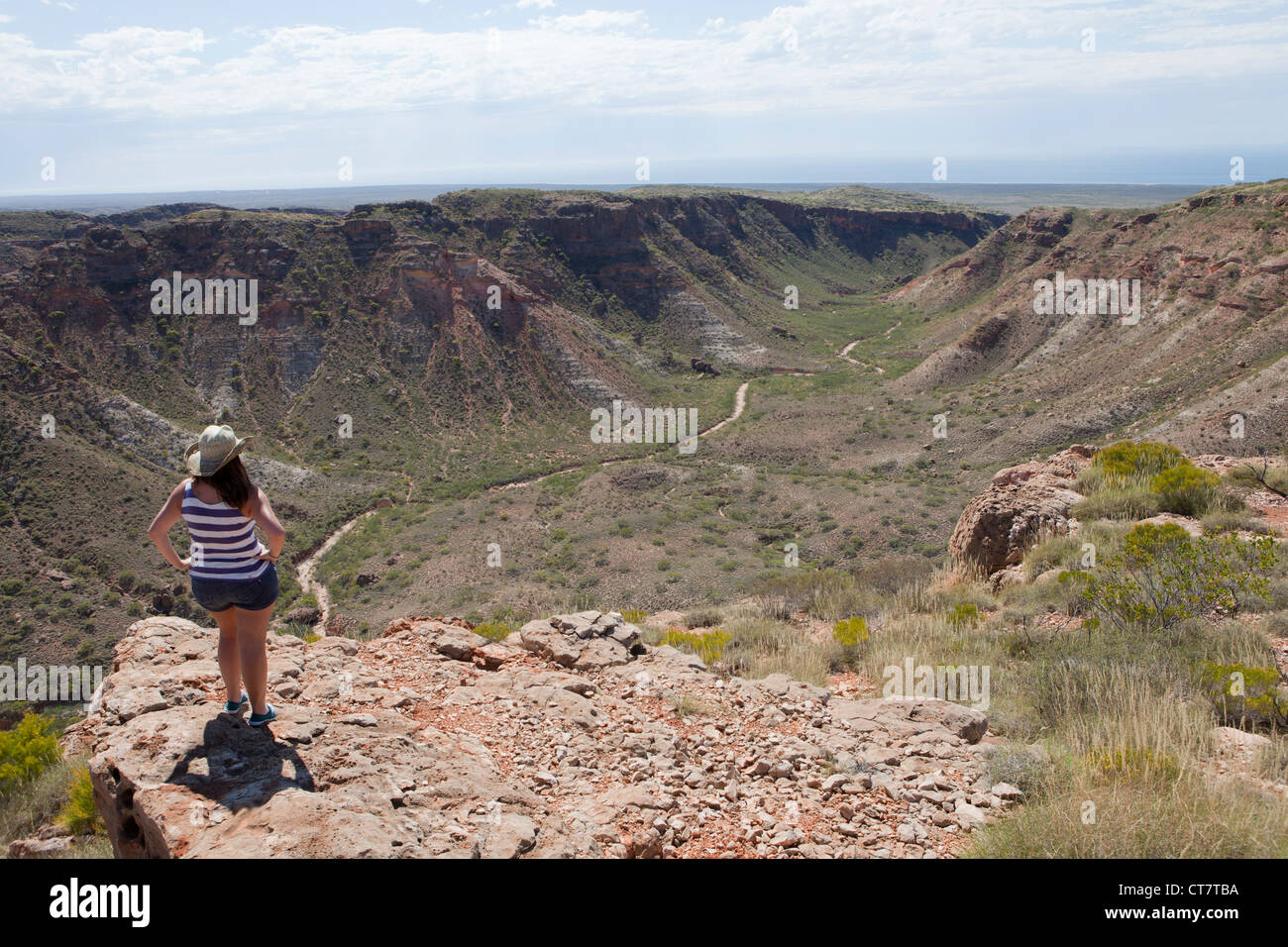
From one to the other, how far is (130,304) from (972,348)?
51949mm

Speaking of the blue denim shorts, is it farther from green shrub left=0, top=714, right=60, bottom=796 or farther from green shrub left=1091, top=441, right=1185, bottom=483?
green shrub left=1091, top=441, right=1185, bottom=483

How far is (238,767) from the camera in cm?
398

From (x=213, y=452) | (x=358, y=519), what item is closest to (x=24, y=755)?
(x=213, y=452)

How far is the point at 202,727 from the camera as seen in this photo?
4.29 m

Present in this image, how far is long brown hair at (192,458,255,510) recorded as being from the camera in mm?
4301

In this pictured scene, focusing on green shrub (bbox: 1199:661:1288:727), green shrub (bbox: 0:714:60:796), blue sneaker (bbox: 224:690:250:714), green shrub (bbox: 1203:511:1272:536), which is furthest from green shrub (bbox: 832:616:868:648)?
green shrub (bbox: 0:714:60:796)

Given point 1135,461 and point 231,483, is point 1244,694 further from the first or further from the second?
point 1135,461

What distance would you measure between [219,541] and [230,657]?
29.6 inches

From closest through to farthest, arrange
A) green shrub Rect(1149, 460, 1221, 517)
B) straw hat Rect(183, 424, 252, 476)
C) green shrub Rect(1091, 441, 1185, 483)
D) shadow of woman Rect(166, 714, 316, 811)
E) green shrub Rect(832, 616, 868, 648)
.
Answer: shadow of woman Rect(166, 714, 316, 811), straw hat Rect(183, 424, 252, 476), green shrub Rect(832, 616, 868, 648), green shrub Rect(1149, 460, 1221, 517), green shrub Rect(1091, 441, 1185, 483)

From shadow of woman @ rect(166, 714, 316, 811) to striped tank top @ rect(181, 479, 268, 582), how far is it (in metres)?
0.92

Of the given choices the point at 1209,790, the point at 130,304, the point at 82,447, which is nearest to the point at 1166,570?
the point at 1209,790

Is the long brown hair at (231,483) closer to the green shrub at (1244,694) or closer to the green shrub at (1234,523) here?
the green shrub at (1244,694)

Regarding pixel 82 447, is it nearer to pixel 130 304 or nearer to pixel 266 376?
pixel 266 376
